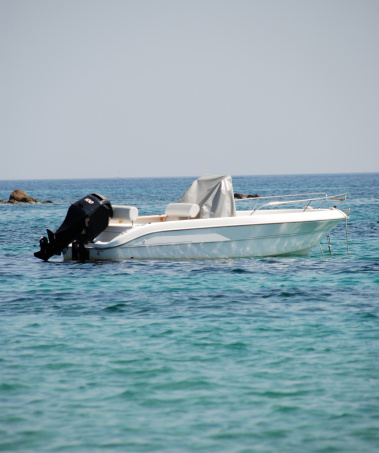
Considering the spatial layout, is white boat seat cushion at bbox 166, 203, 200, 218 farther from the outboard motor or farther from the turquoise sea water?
the turquoise sea water

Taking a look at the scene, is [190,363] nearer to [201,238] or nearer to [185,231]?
[185,231]

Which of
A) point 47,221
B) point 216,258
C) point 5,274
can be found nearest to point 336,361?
point 216,258

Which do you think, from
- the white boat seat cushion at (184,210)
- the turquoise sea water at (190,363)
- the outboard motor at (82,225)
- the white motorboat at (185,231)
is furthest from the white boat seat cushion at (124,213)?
the turquoise sea water at (190,363)

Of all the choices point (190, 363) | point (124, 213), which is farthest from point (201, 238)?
point (190, 363)

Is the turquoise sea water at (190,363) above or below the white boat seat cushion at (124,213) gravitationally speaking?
below

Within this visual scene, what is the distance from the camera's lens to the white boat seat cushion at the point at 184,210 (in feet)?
44.9

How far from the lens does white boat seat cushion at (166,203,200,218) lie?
13688 millimetres

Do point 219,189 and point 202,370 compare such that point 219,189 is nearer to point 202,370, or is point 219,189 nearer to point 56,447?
point 202,370

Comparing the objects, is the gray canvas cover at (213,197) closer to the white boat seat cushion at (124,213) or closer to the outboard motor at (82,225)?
the white boat seat cushion at (124,213)

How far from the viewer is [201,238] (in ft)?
43.9

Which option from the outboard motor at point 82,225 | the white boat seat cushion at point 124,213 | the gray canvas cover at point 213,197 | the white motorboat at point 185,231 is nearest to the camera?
the outboard motor at point 82,225

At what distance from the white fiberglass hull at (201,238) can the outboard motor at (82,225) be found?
0.84 ft

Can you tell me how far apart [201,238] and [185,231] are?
399 mm

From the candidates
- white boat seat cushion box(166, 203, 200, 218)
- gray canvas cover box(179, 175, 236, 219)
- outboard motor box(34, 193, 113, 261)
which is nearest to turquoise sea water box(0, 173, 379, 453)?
outboard motor box(34, 193, 113, 261)
